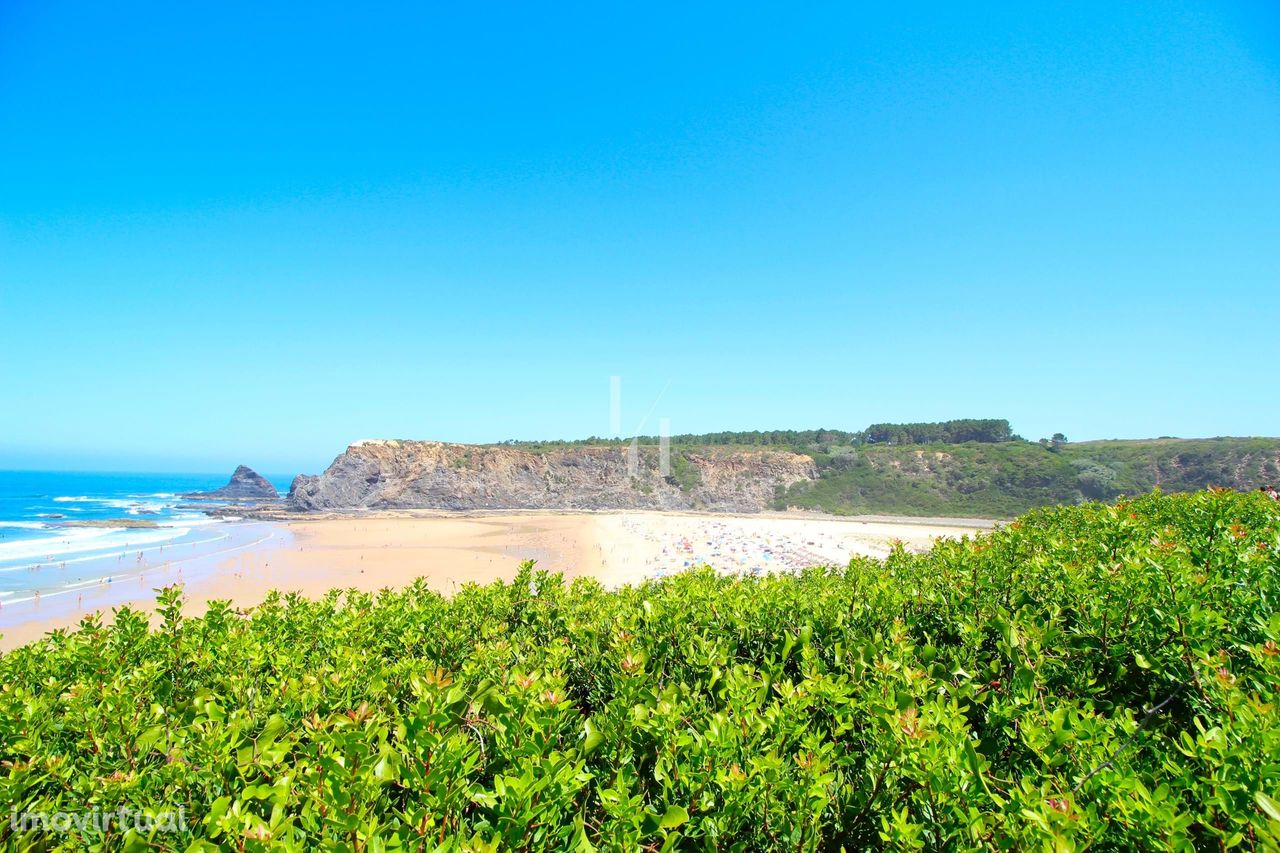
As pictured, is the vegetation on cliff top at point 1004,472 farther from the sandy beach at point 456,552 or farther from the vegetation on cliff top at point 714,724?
the vegetation on cliff top at point 714,724

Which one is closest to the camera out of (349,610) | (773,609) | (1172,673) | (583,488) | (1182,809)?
(1182,809)

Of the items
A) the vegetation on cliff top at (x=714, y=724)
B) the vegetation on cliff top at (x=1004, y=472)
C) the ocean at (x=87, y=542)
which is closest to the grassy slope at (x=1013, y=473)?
the vegetation on cliff top at (x=1004, y=472)

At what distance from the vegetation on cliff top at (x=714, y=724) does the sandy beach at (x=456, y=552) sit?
462 inches

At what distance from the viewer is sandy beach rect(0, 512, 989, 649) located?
2520 cm

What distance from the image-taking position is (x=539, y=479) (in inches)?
2950

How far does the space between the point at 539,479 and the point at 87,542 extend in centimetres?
4422

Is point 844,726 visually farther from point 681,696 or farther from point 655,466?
point 655,466

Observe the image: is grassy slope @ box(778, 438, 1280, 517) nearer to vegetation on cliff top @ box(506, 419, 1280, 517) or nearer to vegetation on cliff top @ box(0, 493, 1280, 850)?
vegetation on cliff top @ box(506, 419, 1280, 517)

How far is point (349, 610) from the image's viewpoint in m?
4.50

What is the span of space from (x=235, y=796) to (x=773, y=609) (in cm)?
300

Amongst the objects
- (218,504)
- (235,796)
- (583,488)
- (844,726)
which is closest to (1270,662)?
(844,726)
